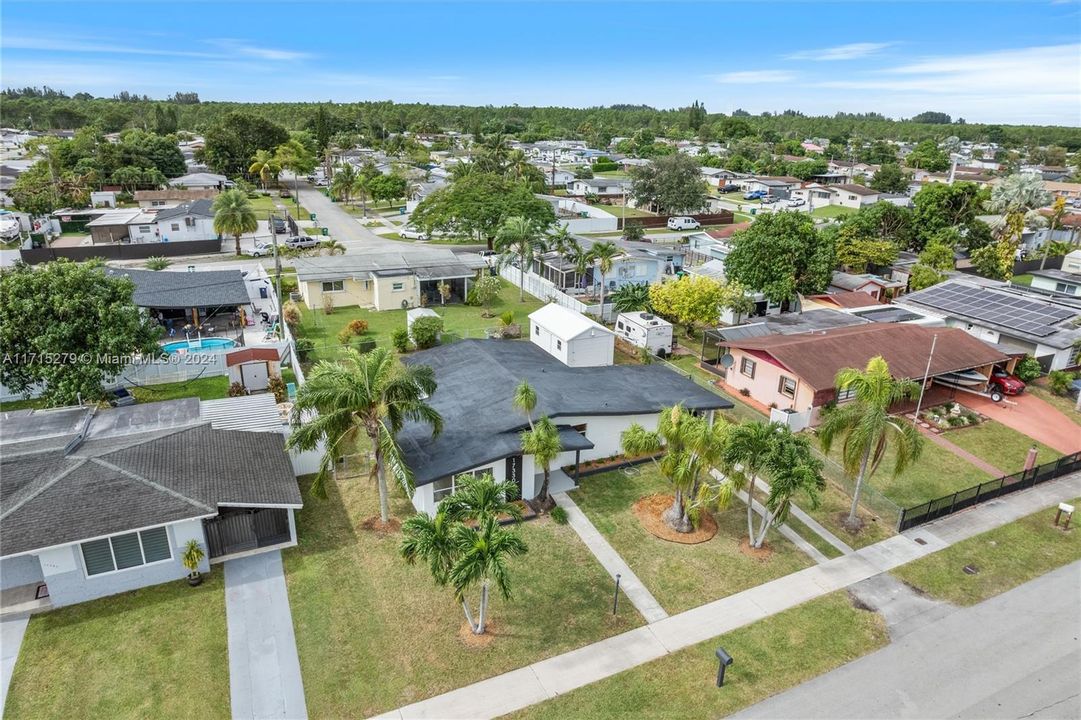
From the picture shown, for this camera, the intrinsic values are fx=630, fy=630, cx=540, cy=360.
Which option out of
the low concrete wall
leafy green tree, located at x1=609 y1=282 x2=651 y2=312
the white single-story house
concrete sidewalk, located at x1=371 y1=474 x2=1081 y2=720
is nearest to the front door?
concrete sidewalk, located at x1=371 y1=474 x2=1081 y2=720

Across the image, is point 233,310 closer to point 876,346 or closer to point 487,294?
point 487,294

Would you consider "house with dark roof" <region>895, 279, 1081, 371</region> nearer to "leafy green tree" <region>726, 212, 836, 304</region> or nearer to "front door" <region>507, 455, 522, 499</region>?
"leafy green tree" <region>726, 212, 836, 304</region>

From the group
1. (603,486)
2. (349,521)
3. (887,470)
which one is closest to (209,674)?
(349,521)

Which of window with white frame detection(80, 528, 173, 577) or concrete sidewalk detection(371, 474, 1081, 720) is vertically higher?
window with white frame detection(80, 528, 173, 577)


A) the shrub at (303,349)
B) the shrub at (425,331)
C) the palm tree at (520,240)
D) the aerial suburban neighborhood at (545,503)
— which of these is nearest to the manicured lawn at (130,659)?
the aerial suburban neighborhood at (545,503)

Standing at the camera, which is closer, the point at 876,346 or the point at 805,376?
the point at 805,376

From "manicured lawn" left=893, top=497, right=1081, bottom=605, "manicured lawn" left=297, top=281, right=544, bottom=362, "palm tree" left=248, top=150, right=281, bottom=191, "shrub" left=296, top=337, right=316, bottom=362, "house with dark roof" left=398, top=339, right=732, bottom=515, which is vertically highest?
"palm tree" left=248, top=150, right=281, bottom=191
